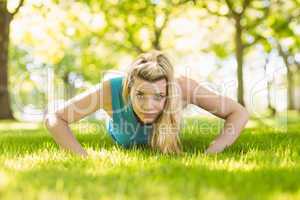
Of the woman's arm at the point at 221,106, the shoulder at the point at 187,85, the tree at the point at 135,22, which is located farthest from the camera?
the tree at the point at 135,22

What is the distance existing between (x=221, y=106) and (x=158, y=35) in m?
18.5

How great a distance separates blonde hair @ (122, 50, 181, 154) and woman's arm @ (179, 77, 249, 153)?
323 mm

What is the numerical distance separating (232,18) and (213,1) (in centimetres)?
99

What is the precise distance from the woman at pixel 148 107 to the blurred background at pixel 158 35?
3.77 meters

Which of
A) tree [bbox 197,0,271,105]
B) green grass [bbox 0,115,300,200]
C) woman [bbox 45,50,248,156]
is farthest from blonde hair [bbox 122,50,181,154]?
tree [bbox 197,0,271,105]

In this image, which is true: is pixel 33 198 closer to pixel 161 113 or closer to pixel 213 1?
pixel 161 113

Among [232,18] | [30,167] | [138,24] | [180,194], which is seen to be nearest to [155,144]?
[30,167]

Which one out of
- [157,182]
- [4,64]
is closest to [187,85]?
[157,182]

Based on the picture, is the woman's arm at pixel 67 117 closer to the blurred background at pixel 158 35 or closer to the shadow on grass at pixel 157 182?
the shadow on grass at pixel 157 182

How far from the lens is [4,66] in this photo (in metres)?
16.0

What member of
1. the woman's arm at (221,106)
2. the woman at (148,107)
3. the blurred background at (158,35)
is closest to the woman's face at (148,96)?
the woman at (148,107)

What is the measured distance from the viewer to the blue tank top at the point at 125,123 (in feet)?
15.2

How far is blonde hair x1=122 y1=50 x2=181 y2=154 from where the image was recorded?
13.4 feet

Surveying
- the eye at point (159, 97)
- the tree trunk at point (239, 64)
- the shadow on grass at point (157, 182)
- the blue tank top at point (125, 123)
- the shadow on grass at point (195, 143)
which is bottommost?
the shadow on grass at point (157, 182)
